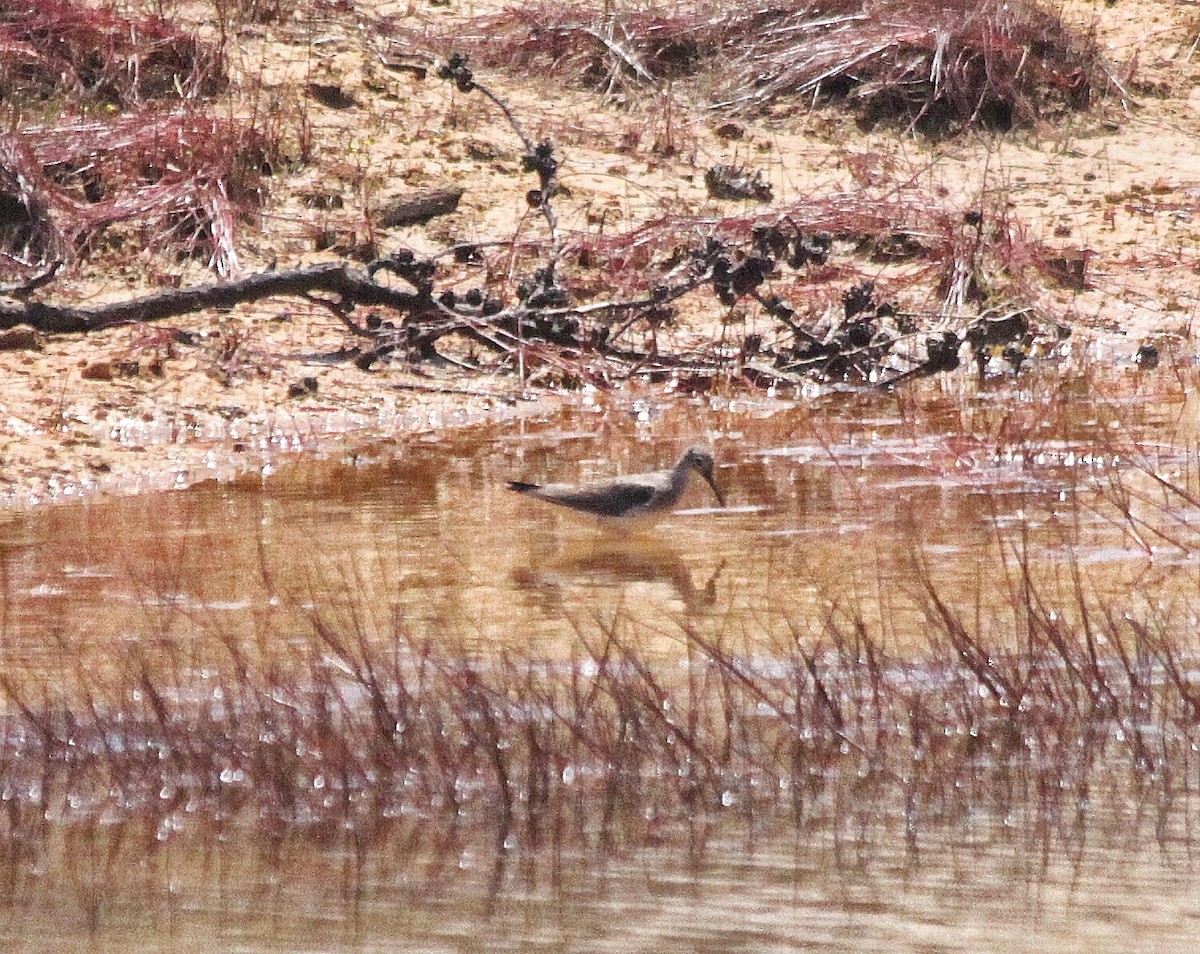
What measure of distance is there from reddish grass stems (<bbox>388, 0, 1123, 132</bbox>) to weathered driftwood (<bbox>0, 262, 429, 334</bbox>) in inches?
168

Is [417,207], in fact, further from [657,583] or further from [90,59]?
[657,583]

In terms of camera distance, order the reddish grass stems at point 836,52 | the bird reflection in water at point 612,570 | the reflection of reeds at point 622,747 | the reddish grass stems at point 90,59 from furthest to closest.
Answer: the reddish grass stems at point 836,52 → the reddish grass stems at point 90,59 → the bird reflection in water at point 612,570 → the reflection of reeds at point 622,747

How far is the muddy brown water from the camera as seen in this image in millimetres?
3936

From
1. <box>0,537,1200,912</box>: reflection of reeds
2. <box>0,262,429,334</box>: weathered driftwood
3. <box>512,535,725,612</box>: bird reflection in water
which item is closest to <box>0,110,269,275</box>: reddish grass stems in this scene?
<box>0,262,429,334</box>: weathered driftwood

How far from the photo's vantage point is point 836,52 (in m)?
13.2

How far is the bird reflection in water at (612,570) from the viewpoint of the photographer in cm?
635

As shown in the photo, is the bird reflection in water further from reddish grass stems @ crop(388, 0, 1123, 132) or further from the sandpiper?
reddish grass stems @ crop(388, 0, 1123, 132)

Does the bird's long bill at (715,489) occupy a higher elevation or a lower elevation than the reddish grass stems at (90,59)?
lower

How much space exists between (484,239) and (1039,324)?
2.76 m

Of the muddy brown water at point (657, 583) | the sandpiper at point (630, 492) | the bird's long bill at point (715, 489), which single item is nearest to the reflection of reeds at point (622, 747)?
the muddy brown water at point (657, 583)

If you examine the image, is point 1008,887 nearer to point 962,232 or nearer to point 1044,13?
point 962,232

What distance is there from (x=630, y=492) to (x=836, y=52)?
21.5 ft

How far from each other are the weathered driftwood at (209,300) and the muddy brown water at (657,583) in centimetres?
79

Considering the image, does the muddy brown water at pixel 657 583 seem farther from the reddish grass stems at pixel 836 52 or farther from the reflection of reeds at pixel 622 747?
the reddish grass stems at pixel 836 52
